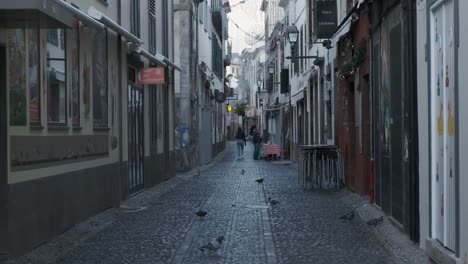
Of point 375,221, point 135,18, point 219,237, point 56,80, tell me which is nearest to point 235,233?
point 219,237

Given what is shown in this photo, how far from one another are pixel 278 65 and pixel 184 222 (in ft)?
104

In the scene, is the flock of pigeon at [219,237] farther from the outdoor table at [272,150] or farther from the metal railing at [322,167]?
the outdoor table at [272,150]

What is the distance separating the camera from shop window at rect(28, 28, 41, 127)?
8.69 meters

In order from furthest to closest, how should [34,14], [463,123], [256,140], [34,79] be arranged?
[256,140]
[34,79]
[34,14]
[463,123]

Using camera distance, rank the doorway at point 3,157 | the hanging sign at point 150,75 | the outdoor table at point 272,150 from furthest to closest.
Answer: the outdoor table at point 272,150, the hanging sign at point 150,75, the doorway at point 3,157

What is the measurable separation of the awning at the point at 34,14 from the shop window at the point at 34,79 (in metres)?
0.65

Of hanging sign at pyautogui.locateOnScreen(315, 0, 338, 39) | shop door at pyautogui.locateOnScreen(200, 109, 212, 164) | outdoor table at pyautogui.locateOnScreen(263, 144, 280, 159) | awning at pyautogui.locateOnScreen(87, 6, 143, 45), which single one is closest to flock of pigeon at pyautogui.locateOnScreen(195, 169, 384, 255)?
awning at pyautogui.locateOnScreen(87, 6, 143, 45)

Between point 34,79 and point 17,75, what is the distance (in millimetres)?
649

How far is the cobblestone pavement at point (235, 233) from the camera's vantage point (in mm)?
8344

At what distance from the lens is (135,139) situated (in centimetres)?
1620

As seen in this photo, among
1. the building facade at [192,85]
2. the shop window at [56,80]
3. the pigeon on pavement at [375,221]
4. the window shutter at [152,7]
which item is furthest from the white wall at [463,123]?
the building facade at [192,85]

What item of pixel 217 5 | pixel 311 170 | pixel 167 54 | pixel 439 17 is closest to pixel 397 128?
pixel 439 17

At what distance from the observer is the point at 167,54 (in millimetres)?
21266

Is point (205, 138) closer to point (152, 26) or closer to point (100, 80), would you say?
point (152, 26)
